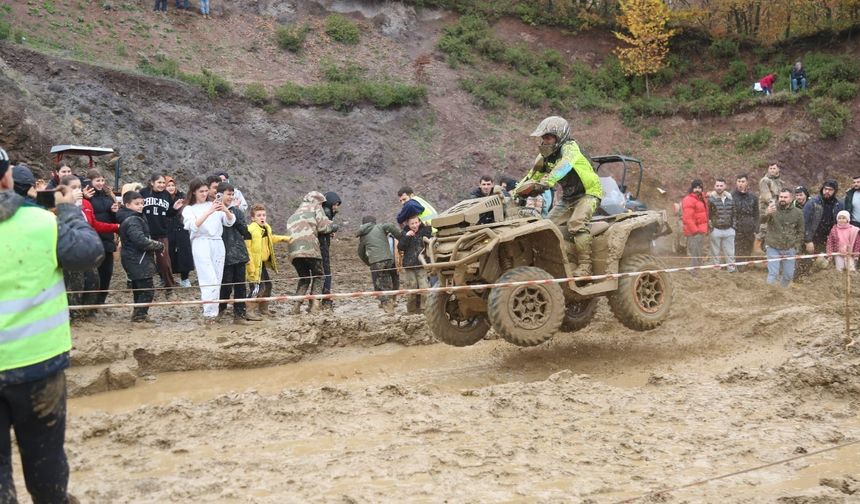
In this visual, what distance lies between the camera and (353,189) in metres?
21.6

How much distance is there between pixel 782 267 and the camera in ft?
41.0

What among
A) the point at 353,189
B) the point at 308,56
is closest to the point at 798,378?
the point at 353,189

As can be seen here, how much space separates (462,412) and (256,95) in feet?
59.4

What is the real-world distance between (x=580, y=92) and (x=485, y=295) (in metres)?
22.9

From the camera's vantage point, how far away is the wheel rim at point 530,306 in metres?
7.54

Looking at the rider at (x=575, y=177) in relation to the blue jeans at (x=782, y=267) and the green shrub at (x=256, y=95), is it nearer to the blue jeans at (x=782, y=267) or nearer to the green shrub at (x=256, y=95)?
the blue jeans at (x=782, y=267)

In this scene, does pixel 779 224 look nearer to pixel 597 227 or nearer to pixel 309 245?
pixel 597 227

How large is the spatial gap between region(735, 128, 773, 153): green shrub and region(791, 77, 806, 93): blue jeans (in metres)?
2.32

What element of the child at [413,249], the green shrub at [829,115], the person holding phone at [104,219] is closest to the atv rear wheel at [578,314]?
the child at [413,249]

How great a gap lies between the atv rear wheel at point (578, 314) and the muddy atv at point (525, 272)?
0.06 feet

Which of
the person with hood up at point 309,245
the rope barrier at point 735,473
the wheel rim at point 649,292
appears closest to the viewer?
the rope barrier at point 735,473

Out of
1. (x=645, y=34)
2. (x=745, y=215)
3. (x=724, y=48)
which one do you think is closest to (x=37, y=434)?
(x=745, y=215)

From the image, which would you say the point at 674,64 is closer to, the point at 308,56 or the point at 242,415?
the point at 308,56

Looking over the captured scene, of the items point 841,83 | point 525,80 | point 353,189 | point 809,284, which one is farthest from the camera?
point 525,80
